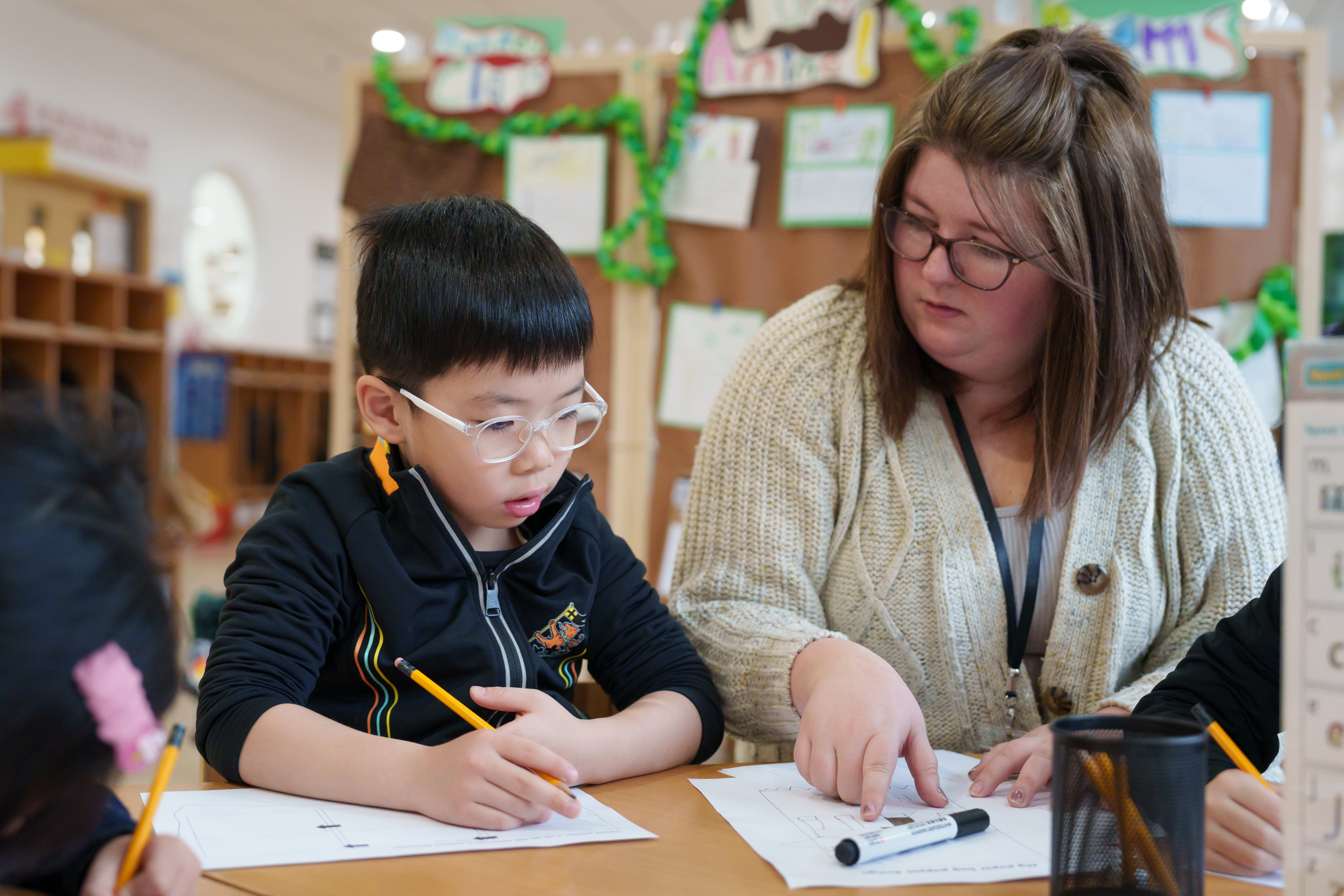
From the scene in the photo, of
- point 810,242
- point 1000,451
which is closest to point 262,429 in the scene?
point 810,242

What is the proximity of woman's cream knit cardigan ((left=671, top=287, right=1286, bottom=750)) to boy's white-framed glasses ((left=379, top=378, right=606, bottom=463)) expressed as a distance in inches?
10.1

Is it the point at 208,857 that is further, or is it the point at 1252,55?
the point at 1252,55

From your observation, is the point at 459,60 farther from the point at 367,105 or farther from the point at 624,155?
the point at 624,155

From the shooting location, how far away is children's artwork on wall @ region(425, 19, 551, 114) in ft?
8.16

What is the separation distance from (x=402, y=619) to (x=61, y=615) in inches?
16.2

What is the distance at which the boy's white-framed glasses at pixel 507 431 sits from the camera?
2.98 ft

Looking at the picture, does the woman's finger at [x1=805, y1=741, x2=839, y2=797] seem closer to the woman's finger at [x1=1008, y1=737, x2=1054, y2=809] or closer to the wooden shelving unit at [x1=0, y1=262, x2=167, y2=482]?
the woman's finger at [x1=1008, y1=737, x2=1054, y2=809]

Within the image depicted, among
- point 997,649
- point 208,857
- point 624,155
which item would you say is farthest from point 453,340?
point 624,155

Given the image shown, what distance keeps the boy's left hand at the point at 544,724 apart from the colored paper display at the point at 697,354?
1.61m

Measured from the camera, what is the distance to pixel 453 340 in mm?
927

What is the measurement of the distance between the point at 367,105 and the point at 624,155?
0.62 m

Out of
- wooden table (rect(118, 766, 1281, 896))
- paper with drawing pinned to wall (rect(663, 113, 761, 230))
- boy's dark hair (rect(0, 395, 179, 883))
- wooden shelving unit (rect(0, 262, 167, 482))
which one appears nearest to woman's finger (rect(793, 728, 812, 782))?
wooden table (rect(118, 766, 1281, 896))

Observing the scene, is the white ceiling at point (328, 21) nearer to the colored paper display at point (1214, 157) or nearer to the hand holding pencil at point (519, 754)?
the colored paper display at point (1214, 157)

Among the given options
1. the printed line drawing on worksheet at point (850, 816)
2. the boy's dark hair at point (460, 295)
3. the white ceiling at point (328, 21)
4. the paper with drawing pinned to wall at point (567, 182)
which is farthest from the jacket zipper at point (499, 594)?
the white ceiling at point (328, 21)
